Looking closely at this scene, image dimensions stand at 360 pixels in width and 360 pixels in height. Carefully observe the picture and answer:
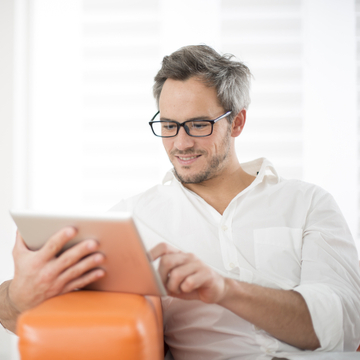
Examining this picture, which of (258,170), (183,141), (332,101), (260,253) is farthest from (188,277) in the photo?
(332,101)

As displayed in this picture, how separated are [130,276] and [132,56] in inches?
75.0

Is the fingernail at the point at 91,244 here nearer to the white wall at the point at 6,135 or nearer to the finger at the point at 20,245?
the finger at the point at 20,245

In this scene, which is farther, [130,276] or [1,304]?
[1,304]

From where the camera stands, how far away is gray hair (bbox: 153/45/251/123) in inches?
55.4

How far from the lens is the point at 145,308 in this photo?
0.76m

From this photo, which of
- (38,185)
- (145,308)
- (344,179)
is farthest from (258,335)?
(38,185)

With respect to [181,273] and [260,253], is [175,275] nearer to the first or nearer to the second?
[181,273]

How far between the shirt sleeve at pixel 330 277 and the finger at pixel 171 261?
1.29 ft

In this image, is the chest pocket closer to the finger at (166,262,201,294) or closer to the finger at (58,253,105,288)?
the finger at (166,262,201,294)

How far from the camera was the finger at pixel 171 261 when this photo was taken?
0.80 m

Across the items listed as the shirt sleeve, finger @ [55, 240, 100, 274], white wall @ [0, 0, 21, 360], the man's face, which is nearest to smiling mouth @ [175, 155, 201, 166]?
the man's face

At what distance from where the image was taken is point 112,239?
711mm

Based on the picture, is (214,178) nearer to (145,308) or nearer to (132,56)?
(145,308)

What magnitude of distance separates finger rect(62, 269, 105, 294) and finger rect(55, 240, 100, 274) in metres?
0.05
